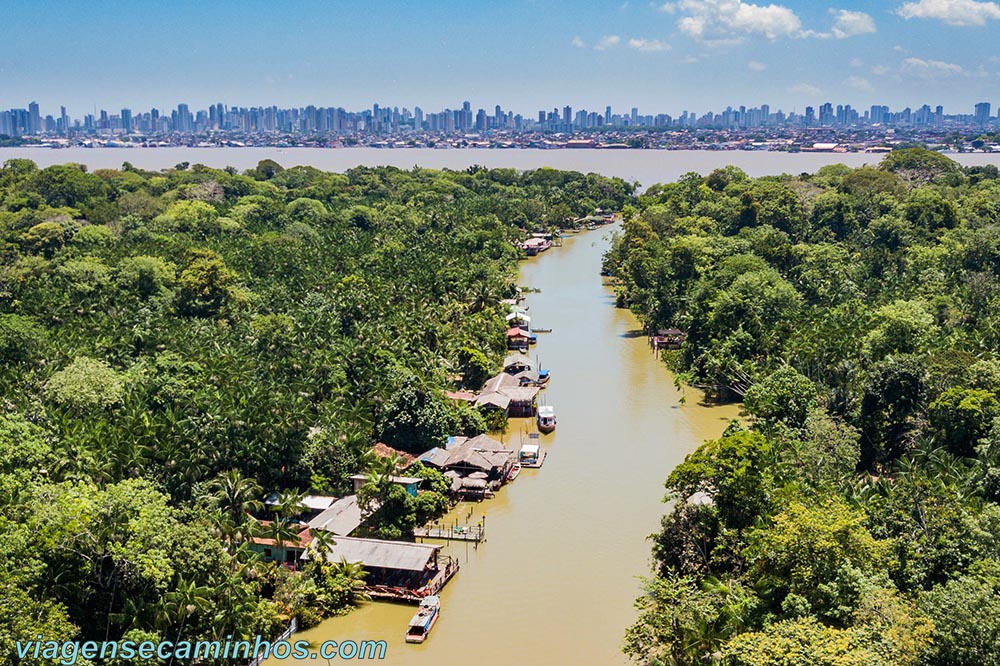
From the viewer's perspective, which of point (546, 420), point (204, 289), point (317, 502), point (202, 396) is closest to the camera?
point (317, 502)

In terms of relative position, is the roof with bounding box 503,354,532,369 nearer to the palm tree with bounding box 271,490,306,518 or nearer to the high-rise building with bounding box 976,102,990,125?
the palm tree with bounding box 271,490,306,518

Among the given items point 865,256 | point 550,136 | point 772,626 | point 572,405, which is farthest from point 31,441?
point 550,136

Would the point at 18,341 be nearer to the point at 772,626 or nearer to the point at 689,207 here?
the point at 772,626

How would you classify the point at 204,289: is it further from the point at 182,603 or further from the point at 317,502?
the point at 182,603

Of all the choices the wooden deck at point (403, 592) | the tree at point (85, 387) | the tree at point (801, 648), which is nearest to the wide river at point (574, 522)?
the wooden deck at point (403, 592)

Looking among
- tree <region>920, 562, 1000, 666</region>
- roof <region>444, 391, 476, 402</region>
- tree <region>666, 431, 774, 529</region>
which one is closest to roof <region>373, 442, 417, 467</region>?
roof <region>444, 391, 476, 402</region>

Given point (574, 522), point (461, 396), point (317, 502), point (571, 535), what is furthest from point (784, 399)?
point (317, 502)
